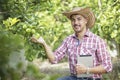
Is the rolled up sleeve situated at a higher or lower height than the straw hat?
lower

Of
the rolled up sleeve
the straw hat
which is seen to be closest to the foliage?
the straw hat

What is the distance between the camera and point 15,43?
5.06 feet

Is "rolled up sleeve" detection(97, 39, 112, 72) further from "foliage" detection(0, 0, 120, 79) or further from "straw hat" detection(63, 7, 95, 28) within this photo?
"foliage" detection(0, 0, 120, 79)

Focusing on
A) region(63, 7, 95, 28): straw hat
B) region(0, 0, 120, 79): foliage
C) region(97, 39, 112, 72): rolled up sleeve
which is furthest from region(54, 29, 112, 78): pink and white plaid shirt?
region(0, 0, 120, 79): foliage

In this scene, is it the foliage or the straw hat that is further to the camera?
the foliage

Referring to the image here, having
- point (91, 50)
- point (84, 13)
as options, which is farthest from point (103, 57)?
point (84, 13)

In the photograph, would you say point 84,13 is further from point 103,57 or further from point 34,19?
point 34,19

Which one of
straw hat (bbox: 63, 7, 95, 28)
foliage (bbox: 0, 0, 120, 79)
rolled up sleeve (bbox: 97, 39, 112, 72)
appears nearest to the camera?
rolled up sleeve (bbox: 97, 39, 112, 72)

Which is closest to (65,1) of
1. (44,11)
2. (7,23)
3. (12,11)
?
(44,11)

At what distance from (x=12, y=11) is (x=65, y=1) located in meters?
5.46

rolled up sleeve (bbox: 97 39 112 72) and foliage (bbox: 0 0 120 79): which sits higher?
foliage (bbox: 0 0 120 79)

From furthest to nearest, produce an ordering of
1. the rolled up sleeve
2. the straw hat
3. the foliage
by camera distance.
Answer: the foliage
the straw hat
the rolled up sleeve

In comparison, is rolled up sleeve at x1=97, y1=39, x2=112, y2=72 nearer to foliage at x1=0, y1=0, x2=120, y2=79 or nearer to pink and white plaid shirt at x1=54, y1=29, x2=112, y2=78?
pink and white plaid shirt at x1=54, y1=29, x2=112, y2=78

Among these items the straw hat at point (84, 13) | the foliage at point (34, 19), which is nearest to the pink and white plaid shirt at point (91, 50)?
the straw hat at point (84, 13)
